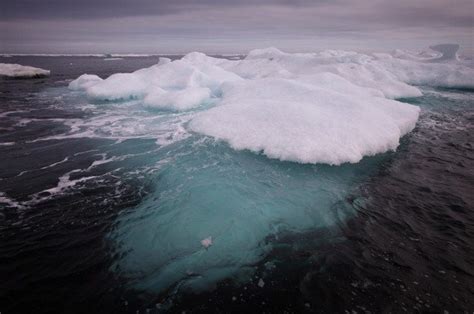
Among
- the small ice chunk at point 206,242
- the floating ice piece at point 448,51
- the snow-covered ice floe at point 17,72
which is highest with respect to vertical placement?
the floating ice piece at point 448,51

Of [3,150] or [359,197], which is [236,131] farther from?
[3,150]

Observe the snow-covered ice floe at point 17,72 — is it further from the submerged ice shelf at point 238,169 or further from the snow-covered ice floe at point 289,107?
the submerged ice shelf at point 238,169

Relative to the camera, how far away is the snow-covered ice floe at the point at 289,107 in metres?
9.04

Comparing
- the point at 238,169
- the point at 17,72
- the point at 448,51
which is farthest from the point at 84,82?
the point at 448,51

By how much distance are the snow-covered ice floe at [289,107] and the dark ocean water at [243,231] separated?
0.59 metres

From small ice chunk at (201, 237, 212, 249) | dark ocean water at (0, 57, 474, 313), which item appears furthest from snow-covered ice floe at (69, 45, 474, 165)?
small ice chunk at (201, 237, 212, 249)

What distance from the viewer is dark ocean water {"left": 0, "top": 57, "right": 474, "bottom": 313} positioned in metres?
4.29

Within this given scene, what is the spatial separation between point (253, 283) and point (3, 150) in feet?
34.9

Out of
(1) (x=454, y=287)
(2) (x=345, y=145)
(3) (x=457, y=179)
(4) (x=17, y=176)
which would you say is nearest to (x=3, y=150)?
(4) (x=17, y=176)

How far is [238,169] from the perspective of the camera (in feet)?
28.0

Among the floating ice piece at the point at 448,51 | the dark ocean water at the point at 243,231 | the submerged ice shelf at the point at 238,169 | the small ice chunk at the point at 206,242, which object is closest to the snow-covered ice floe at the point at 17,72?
the submerged ice shelf at the point at 238,169

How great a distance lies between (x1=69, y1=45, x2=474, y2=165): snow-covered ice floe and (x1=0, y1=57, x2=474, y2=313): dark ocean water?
59 cm

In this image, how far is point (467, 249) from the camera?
546 cm

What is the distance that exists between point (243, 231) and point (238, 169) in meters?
2.98
